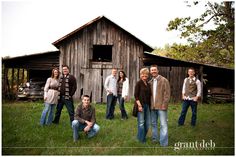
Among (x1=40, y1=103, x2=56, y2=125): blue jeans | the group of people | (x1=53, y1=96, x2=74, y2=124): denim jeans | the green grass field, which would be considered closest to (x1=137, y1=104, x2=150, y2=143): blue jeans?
the group of people

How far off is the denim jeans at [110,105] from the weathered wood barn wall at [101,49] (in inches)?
48.3

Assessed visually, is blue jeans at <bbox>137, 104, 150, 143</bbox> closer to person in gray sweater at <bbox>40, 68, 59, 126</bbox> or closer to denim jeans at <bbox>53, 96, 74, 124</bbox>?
denim jeans at <bbox>53, 96, 74, 124</bbox>

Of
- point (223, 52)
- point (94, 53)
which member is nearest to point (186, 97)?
point (223, 52)

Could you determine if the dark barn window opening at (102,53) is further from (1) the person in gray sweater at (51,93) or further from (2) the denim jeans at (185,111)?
(2) the denim jeans at (185,111)

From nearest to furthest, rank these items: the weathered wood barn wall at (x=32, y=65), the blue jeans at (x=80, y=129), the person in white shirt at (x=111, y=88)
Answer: the blue jeans at (x=80, y=129), the person in white shirt at (x=111, y=88), the weathered wood barn wall at (x=32, y=65)

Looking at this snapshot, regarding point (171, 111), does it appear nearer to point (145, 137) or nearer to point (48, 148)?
point (145, 137)

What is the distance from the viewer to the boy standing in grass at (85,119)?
18.0ft

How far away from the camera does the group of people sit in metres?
5.20

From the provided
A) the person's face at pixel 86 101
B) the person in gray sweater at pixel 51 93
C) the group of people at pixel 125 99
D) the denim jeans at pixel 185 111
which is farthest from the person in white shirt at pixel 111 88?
the denim jeans at pixel 185 111

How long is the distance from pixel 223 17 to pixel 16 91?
4.65 meters

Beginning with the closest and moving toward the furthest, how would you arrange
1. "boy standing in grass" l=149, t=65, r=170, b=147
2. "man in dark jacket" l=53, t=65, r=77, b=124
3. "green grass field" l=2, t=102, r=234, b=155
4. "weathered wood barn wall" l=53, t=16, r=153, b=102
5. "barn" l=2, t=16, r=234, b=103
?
"boy standing in grass" l=149, t=65, r=170, b=147
"green grass field" l=2, t=102, r=234, b=155
"man in dark jacket" l=53, t=65, r=77, b=124
"barn" l=2, t=16, r=234, b=103
"weathered wood barn wall" l=53, t=16, r=153, b=102

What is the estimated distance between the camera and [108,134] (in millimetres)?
5707

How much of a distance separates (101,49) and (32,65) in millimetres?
2064

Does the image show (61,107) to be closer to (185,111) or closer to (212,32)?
(185,111)
